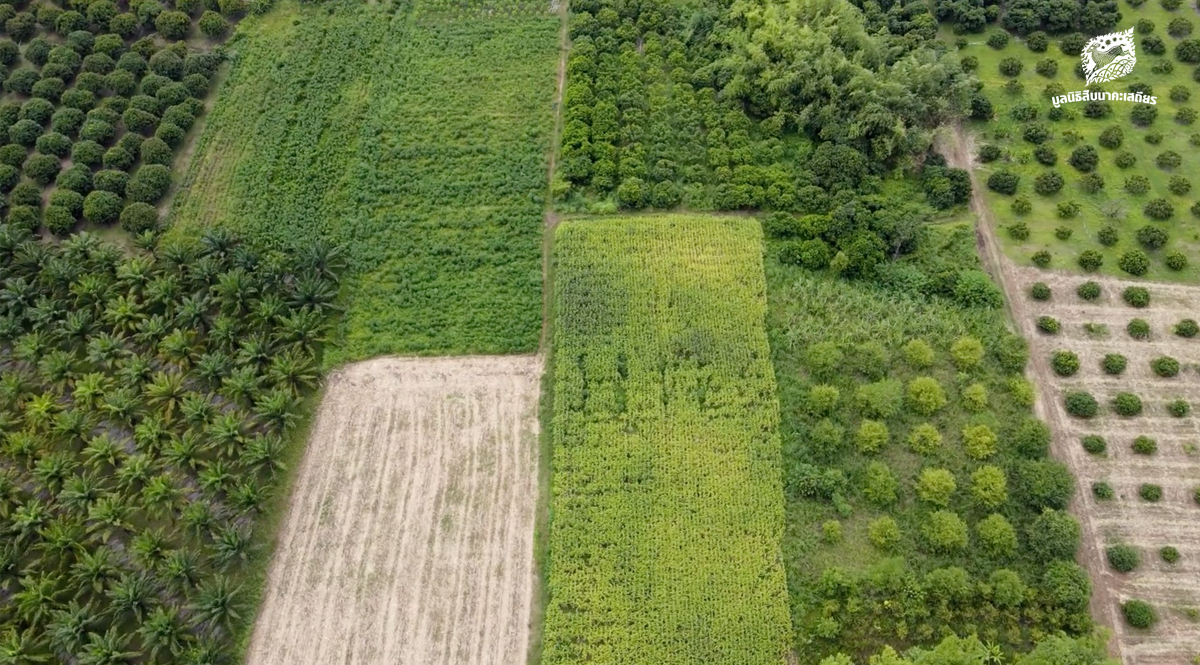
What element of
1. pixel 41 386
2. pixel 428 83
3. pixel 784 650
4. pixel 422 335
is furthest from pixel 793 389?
pixel 41 386

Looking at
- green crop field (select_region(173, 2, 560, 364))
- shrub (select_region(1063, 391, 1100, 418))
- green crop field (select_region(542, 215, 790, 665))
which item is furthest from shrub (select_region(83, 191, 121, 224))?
shrub (select_region(1063, 391, 1100, 418))

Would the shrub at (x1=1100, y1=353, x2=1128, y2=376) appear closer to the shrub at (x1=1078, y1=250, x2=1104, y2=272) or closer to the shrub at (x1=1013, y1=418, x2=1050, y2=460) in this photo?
the shrub at (x1=1078, y1=250, x2=1104, y2=272)

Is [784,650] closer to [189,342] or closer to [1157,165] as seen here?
[189,342]

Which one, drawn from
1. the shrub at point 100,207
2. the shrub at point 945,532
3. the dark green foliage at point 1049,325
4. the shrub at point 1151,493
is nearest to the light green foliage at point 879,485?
the shrub at point 945,532

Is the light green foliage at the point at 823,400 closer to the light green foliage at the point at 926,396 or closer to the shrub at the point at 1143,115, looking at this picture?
the light green foliage at the point at 926,396

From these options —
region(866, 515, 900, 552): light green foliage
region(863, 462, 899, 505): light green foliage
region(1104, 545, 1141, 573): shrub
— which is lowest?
region(1104, 545, 1141, 573): shrub
